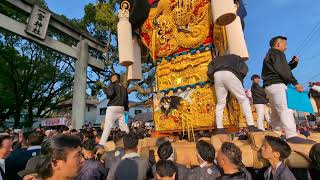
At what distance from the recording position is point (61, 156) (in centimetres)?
179

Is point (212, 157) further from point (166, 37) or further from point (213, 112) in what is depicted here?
point (166, 37)

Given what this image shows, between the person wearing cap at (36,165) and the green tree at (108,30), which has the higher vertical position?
the green tree at (108,30)

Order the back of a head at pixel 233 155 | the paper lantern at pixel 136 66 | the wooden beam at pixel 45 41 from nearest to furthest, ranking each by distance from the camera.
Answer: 1. the back of a head at pixel 233 155
2. the paper lantern at pixel 136 66
3. the wooden beam at pixel 45 41

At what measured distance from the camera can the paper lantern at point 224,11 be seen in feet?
14.9

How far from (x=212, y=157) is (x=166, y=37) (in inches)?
144

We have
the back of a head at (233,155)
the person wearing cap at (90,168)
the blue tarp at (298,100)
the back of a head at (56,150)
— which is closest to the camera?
the back of a head at (56,150)

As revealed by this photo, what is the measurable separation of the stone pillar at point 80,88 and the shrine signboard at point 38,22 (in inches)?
86.0

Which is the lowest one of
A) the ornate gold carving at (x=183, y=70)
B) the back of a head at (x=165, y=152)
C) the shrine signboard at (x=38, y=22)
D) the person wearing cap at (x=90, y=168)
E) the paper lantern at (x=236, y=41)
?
the person wearing cap at (x=90, y=168)

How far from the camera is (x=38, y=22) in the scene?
10031 millimetres

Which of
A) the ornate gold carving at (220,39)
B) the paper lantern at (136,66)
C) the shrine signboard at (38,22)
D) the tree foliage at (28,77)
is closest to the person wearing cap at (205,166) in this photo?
the ornate gold carving at (220,39)

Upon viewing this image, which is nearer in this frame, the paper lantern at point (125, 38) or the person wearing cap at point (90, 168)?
the person wearing cap at point (90, 168)

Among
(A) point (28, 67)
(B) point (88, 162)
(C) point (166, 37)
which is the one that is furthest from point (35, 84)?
(B) point (88, 162)

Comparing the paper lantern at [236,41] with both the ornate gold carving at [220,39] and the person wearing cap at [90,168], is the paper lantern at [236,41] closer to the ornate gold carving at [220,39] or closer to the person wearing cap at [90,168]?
the ornate gold carving at [220,39]

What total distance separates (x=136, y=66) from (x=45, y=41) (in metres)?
5.80
